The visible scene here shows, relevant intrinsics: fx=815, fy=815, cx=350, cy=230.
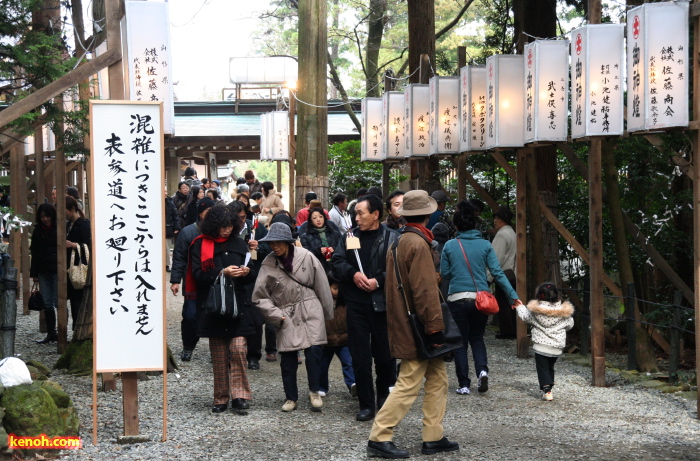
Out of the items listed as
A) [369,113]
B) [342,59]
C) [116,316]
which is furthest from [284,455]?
[342,59]

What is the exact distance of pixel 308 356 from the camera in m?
8.35

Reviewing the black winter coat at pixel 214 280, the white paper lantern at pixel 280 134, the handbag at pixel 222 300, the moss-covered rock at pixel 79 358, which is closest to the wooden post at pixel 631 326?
the black winter coat at pixel 214 280

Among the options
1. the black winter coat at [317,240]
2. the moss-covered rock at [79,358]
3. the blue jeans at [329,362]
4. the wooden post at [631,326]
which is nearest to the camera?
the blue jeans at [329,362]

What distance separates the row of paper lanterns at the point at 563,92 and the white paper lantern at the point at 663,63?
0.4 inches

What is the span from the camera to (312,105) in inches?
557

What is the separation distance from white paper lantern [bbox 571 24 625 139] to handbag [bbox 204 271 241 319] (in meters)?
4.29

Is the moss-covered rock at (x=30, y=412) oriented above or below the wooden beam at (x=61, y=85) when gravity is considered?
below

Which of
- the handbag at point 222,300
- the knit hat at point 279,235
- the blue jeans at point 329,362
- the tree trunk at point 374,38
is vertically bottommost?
the blue jeans at point 329,362

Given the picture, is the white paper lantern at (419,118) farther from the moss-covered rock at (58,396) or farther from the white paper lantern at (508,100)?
the moss-covered rock at (58,396)

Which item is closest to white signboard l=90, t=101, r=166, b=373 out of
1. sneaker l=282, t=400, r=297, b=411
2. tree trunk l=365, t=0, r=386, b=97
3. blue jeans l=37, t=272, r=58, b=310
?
sneaker l=282, t=400, r=297, b=411

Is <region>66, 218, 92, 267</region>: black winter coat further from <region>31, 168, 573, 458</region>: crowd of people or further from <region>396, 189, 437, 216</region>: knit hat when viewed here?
<region>396, 189, 437, 216</region>: knit hat

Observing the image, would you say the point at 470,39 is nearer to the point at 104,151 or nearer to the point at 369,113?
the point at 369,113

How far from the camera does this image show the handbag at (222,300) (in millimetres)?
7949

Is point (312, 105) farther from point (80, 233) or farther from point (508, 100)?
point (80, 233)
